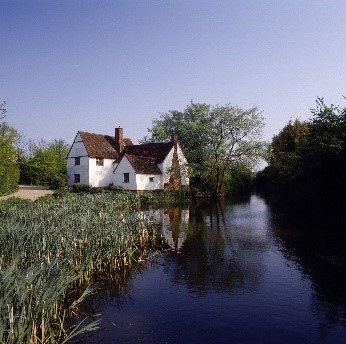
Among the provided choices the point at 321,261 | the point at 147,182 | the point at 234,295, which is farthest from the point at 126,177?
the point at 234,295

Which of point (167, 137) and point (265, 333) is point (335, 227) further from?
point (167, 137)

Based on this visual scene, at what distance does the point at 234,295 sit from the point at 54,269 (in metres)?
5.69

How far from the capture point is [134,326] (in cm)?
824

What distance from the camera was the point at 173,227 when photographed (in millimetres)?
22203

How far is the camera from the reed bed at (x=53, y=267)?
18.3 ft

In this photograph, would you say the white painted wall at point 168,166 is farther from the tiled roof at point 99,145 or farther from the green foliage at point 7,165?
the green foliage at point 7,165

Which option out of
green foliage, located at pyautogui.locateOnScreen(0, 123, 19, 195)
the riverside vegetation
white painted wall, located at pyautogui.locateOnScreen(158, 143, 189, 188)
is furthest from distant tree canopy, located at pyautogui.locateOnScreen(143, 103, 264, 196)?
the riverside vegetation

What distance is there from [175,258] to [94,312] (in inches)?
224

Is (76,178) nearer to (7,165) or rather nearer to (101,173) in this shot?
(101,173)

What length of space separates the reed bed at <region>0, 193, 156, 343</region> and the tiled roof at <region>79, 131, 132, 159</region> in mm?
31808

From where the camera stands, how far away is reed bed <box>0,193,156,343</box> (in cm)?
557

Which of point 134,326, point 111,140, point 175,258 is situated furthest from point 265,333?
point 111,140

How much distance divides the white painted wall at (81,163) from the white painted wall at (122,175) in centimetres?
406

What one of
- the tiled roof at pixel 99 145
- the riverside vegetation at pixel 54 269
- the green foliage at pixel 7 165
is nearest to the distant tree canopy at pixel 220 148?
the tiled roof at pixel 99 145
